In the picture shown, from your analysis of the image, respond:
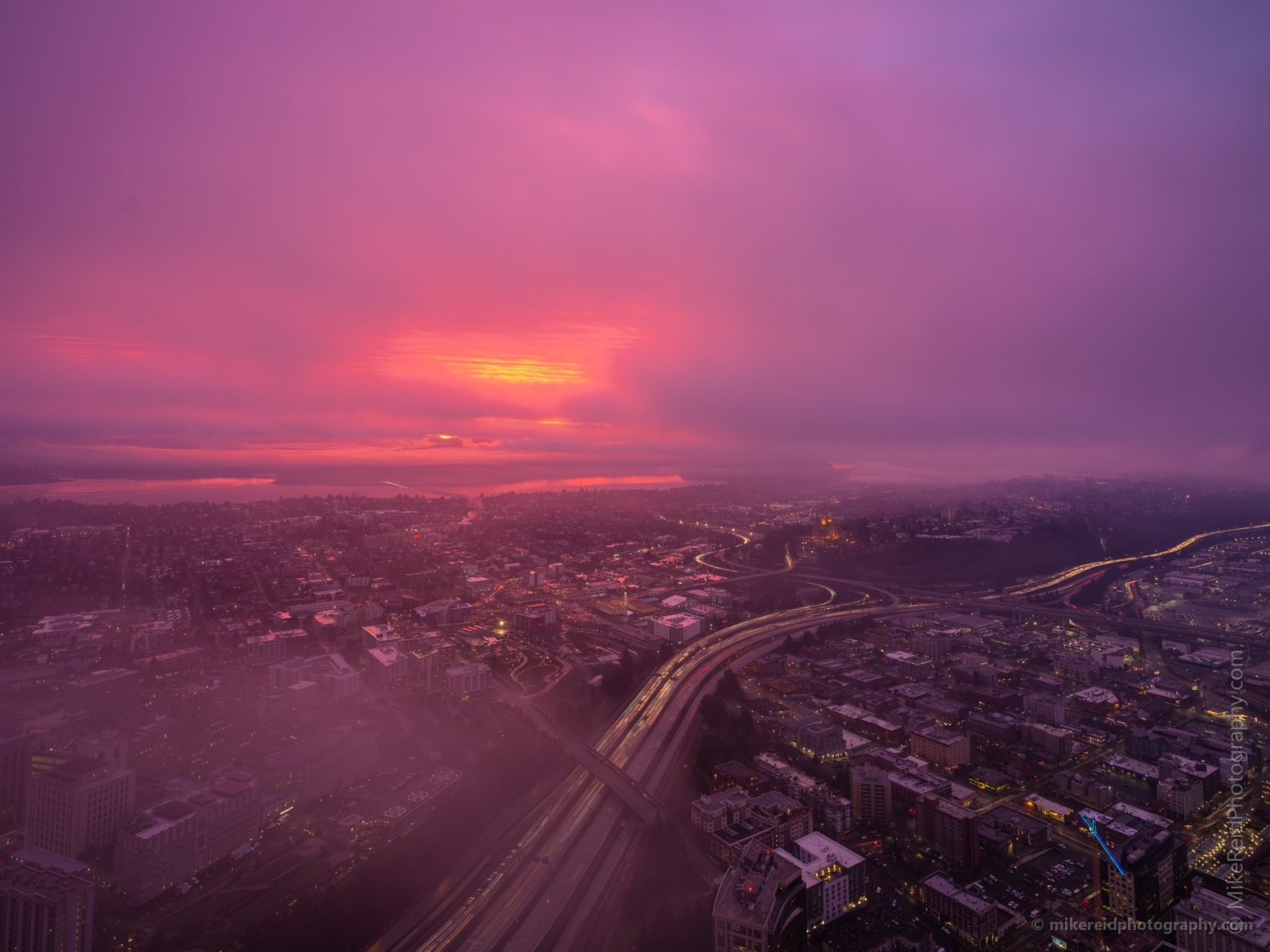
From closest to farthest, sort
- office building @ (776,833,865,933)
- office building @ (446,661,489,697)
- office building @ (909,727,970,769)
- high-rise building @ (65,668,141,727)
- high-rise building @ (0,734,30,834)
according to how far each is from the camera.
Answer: office building @ (776,833,865,933) < high-rise building @ (0,734,30,834) < high-rise building @ (65,668,141,727) < office building @ (909,727,970,769) < office building @ (446,661,489,697)

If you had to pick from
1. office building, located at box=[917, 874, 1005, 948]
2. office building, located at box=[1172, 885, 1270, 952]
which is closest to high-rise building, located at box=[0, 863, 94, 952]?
office building, located at box=[917, 874, 1005, 948]

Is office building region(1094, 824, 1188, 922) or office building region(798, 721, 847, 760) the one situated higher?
office building region(1094, 824, 1188, 922)

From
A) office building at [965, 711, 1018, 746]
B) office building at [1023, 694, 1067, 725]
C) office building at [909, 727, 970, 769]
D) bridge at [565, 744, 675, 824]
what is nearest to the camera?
bridge at [565, 744, 675, 824]

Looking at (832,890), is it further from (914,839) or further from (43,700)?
(43,700)

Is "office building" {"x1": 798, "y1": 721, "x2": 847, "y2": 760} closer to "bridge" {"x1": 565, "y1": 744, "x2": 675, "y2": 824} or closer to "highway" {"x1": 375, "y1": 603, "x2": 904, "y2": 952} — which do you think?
"highway" {"x1": 375, "y1": 603, "x2": 904, "y2": 952}

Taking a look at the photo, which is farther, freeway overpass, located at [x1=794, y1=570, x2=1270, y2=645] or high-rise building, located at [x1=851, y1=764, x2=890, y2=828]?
freeway overpass, located at [x1=794, y1=570, x2=1270, y2=645]

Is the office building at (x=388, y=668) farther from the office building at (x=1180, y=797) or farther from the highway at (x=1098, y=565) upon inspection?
the highway at (x=1098, y=565)

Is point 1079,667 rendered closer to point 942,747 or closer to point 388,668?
point 942,747
